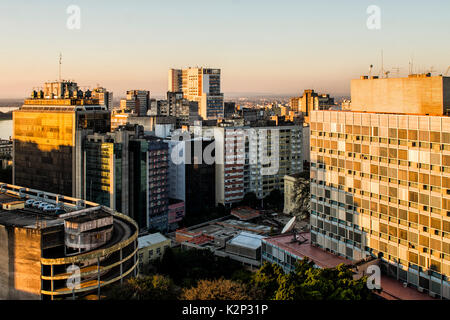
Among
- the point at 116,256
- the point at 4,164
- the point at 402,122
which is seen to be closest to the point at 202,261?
the point at 116,256

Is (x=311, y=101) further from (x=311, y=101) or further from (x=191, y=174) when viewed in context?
(x=191, y=174)

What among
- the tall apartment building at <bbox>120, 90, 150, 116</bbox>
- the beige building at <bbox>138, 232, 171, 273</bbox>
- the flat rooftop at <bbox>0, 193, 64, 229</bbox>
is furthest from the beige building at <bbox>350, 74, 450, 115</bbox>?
the tall apartment building at <bbox>120, 90, 150, 116</bbox>

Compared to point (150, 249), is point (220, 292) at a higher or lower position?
higher

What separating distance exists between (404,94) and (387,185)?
Result: 3.85 m

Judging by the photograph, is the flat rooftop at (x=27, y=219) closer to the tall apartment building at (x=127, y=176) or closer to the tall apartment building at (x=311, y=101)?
the tall apartment building at (x=127, y=176)

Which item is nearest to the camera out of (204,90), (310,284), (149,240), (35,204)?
(310,284)

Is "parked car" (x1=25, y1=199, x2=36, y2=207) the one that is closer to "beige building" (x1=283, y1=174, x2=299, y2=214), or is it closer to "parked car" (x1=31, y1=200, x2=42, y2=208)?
"parked car" (x1=31, y1=200, x2=42, y2=208)

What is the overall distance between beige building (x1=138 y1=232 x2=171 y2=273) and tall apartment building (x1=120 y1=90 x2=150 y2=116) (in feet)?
267

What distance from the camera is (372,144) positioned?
20953 mm

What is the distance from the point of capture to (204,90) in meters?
101

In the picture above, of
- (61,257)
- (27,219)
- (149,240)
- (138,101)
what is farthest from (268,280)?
(138,101)

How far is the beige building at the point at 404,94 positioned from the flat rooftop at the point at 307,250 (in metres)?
6.84

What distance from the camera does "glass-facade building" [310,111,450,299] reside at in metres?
18.2
